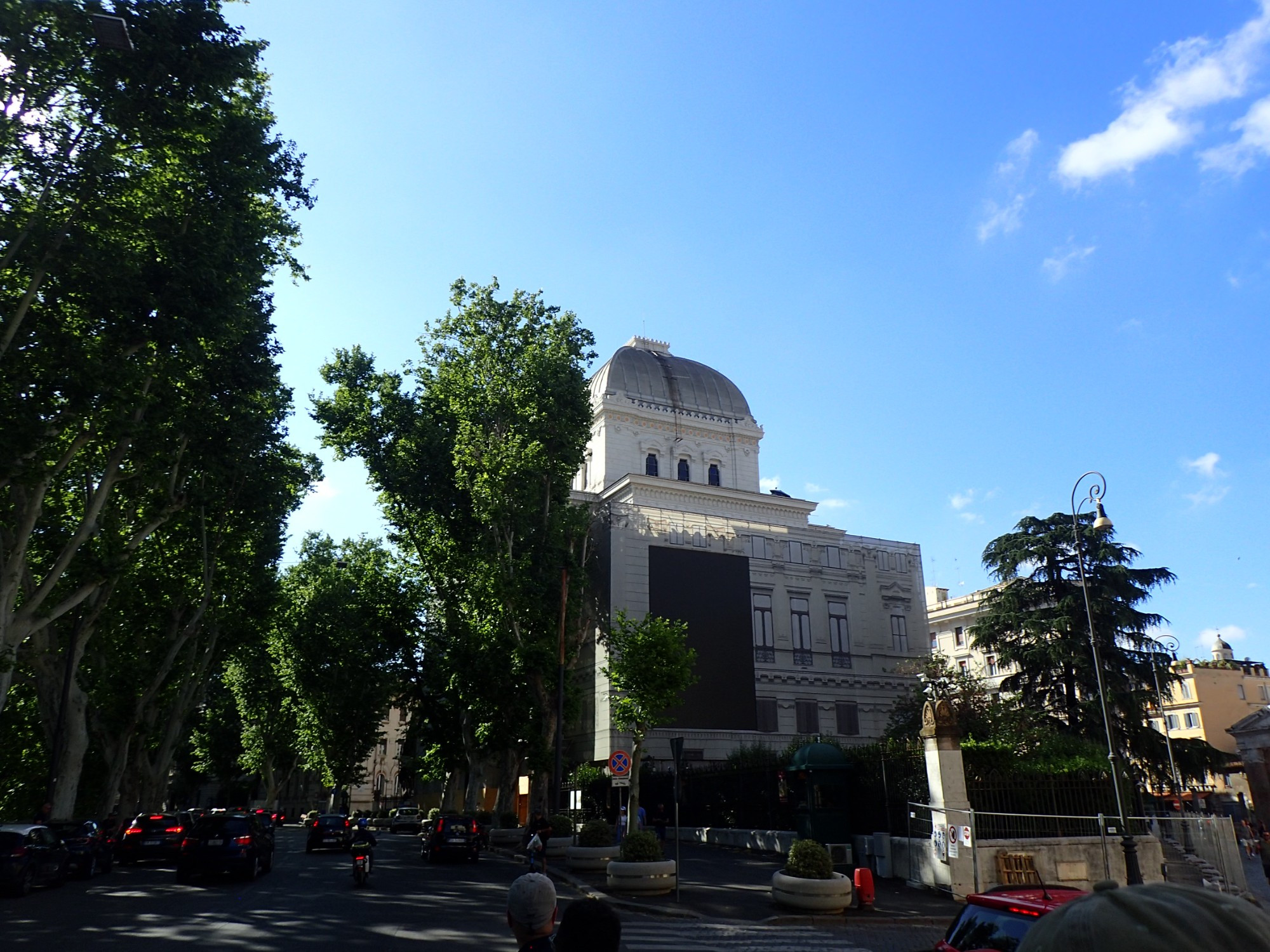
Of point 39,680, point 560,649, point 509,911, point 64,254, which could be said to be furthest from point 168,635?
point 509,911

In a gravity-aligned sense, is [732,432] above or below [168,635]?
above

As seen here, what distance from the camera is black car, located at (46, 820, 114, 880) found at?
20.7m

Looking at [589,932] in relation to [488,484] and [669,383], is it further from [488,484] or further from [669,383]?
[669,383]

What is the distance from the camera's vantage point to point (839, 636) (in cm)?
4478

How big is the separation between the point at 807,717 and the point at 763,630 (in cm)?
466

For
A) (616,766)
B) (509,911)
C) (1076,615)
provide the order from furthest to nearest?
1. (1076,615)
2. (616,766)
3. (509,911)

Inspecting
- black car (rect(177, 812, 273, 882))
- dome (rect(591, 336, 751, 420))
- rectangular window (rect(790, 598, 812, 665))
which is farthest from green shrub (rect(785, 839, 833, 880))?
dome (rect(591, 336, 751, 420))

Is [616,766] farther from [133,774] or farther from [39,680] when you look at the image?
[133,774]

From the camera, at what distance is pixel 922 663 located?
126 feet

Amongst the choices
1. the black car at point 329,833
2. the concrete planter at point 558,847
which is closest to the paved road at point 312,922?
the concrete planter at point 558,847

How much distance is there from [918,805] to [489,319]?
88.4 ft

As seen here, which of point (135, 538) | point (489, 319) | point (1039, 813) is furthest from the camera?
point (489, 319)

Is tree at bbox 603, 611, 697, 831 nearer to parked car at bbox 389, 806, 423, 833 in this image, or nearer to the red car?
the red car

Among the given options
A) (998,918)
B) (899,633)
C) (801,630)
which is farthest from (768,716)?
(998,918)
